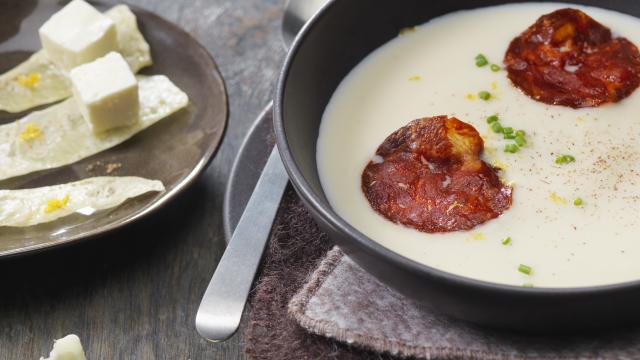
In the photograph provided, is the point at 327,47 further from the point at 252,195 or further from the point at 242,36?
the point at 242,36

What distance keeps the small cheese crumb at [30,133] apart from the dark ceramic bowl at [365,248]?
3.12ft

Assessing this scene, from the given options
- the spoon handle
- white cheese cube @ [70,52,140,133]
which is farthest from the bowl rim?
white cheese cube @ [70,52,140,133]

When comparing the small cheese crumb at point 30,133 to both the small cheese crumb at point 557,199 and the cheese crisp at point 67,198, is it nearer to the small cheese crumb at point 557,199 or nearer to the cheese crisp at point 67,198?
the cheese crisp at point 67,198

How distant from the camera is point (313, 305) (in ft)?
7.02

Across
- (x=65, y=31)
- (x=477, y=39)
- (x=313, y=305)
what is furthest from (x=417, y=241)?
(x=65, y=31)

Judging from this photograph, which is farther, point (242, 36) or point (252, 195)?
point (242, 36)

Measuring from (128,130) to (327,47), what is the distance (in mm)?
738

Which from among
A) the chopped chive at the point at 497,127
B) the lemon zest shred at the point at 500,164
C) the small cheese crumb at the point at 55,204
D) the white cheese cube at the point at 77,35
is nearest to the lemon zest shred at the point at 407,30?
the chopped chive at the point at 497,127

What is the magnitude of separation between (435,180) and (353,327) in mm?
420

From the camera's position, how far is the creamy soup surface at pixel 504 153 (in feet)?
6.76

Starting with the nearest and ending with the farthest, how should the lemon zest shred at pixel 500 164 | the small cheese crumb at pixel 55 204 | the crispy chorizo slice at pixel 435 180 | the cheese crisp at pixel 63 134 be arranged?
the crispy chorizo slice at pixel 435 180 → the lemon zest shred at pixel 500 164 → the small cheese crumb at pixel 55 204 → the cheese crisp at pixel 63 134

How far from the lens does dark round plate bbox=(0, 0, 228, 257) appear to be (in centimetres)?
250

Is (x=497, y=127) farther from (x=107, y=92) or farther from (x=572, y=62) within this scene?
(x=107, y=92)

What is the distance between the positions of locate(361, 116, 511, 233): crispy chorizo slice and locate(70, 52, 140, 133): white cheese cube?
3.00ft
